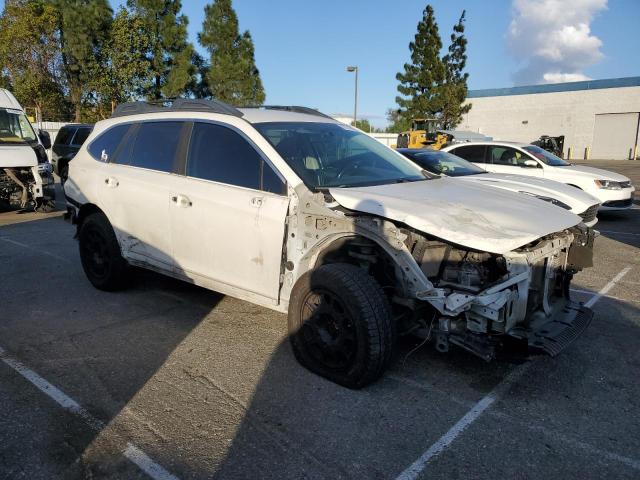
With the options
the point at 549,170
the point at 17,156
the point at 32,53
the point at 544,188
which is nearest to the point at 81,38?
the point at 32,53

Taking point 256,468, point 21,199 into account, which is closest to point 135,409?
point 256,468

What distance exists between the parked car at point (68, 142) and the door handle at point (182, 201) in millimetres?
12799

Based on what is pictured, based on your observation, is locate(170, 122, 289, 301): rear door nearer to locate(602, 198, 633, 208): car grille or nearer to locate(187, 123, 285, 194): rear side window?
locate(187, 123, 285, 194): rear side window

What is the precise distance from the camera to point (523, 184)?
8180mm

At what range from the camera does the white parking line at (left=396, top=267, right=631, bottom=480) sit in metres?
2.60

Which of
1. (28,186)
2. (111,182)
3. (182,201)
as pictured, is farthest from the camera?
(28,186)

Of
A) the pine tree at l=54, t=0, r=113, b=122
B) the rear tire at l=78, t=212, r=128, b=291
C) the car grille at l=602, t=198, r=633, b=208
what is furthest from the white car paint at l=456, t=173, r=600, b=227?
the pine tree at l=54, t=0, r=113, b=122

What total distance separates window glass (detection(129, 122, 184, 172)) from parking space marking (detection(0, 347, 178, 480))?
1.95 metres

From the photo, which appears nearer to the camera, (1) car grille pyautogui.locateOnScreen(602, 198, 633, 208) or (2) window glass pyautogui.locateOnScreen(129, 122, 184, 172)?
(2) window glass pyautogui.locateOnScreen(129, 122, 184, 172)

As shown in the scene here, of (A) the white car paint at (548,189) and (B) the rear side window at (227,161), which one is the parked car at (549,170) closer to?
(A) the white car paint at (548,189)

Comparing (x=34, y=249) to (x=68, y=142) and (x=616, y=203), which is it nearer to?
(x=68, y=142)

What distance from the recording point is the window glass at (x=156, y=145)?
14.9 ft

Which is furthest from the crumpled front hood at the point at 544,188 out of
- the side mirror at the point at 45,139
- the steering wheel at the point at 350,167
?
the side mirror at the point at 45,139

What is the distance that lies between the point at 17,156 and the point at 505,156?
10.2 m
